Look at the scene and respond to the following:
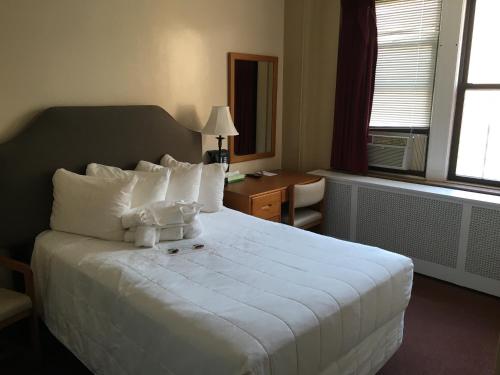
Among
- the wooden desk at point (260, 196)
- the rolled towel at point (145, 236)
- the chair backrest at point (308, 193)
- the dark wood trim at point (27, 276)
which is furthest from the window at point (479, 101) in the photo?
the dark wood trim at point (27, 276)

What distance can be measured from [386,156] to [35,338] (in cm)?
298

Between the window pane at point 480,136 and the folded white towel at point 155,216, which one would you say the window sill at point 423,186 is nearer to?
the window pane at point 480,136

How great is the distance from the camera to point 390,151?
12.0 ft

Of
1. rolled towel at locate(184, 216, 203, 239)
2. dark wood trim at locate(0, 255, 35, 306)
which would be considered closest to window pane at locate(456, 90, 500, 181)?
rolled towel at locate(184, 216, 203, 239)

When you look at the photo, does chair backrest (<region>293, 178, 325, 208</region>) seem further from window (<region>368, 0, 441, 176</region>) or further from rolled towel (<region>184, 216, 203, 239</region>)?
rolled towel (<region>184, 216, 203, 239</region>)

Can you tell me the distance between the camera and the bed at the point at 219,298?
1514 mm

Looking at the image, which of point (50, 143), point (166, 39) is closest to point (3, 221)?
point (50, 143)

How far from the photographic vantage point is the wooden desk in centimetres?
314

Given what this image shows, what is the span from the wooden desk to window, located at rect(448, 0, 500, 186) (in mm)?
1268

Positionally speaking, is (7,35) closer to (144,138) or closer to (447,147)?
(144,138)

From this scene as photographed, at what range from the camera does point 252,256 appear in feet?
7.13

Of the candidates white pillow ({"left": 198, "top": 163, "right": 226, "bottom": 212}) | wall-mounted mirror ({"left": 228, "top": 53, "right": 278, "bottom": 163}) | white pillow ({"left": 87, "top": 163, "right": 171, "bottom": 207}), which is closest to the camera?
white pillow ({"left": 87, "top": 163, "right": 171, "bottom": 207})

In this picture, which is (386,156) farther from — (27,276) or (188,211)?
(27,276)

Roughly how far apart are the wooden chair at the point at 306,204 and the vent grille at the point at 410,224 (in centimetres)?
35
